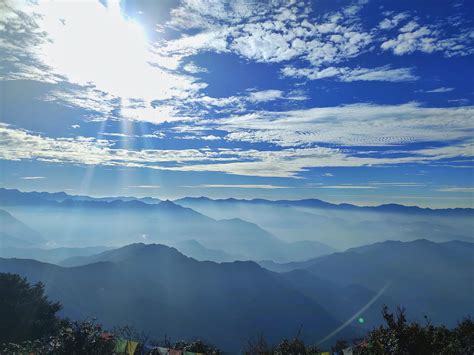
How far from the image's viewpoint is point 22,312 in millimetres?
44469

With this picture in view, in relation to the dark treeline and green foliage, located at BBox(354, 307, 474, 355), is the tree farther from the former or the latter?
green foliage, located at BBox(354, 307, 474, 355)

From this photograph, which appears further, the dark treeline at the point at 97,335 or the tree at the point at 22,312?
the tree at the point at 22,312

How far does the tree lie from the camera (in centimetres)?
4238

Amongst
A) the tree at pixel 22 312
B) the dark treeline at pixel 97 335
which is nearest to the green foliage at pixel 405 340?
the dark treeline at pixel 97 335

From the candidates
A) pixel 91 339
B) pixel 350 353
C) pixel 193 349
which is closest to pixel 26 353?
pixel 91 339

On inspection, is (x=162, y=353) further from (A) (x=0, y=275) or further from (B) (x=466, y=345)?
(A) (x=0, y=275)

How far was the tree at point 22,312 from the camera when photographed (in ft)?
139

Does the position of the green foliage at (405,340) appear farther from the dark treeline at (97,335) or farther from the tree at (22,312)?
A: the tree at (22,312)

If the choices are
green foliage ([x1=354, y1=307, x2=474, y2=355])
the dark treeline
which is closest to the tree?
the dark treeline

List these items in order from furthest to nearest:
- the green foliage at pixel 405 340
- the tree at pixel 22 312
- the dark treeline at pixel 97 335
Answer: the tree at pixel 22 312 → the dark treeline at pixel 97 335 → the green foliage at pixel 405 340

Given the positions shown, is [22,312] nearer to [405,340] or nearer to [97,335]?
[97,335]

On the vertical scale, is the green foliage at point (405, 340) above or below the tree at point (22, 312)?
above

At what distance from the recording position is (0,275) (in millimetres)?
50312

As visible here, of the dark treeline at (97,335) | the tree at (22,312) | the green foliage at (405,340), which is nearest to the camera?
the green foliage at (405,340)
